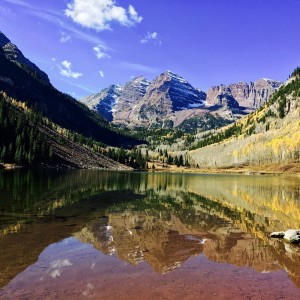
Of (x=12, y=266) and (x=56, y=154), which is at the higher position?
(x=56, y=154)

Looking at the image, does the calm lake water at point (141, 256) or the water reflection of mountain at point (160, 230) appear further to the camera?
the water reflection of mountain at point (160, 230)

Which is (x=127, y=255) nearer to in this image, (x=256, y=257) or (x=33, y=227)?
(x=256, y=257)

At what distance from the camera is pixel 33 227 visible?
28.6 metres

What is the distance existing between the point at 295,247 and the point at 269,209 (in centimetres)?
2256

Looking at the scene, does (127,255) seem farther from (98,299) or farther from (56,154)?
(56,154)

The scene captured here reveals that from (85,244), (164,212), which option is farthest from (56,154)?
(85,244)

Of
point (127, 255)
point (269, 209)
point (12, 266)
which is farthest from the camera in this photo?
point (269, 209)

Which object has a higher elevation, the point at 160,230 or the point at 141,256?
the point at 160,230

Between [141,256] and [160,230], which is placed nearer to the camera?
[141,256]

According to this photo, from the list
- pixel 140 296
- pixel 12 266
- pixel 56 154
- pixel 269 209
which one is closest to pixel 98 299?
pixel 140 296

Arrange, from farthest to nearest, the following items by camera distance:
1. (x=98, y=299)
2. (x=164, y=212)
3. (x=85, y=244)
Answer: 1. (x=164, y=212)
2. (x=85, y=244)
3. (x=98, y=299)

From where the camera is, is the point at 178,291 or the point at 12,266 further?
the point at 12,266

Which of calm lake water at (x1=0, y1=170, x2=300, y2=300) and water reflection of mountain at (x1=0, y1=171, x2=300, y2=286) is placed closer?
calm lake water at (x1=0, y1=170, x2=300, y2=300)

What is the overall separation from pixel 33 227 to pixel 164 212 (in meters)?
18.6
